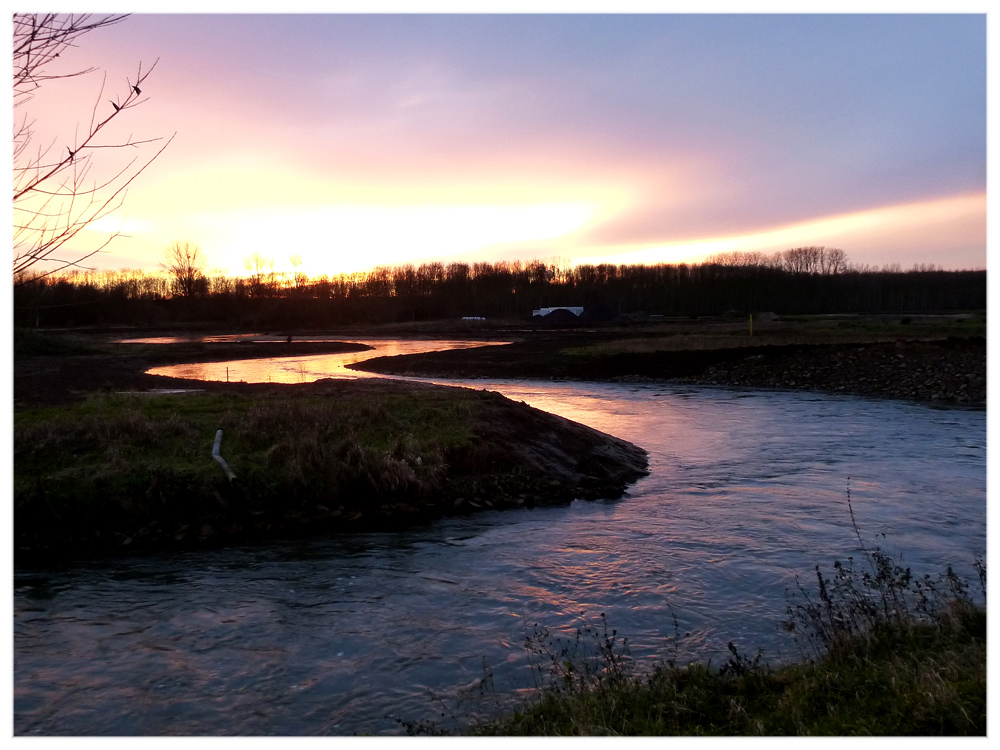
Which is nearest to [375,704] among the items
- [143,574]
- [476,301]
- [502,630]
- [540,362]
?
[502,630]

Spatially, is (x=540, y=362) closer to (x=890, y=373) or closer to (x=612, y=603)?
(x=890, y=373)

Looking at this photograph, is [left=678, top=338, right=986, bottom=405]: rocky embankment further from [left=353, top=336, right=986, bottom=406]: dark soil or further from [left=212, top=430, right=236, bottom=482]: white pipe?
[left=212, top=430, right=236, bottom=482]: white pipe

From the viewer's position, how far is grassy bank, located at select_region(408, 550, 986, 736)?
5.16m

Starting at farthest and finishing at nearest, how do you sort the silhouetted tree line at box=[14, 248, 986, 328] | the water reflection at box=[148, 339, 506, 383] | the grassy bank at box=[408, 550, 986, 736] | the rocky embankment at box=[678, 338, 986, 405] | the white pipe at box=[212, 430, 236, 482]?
the silhouetted tree line at box=[14, 248, 986, 328], the water reflection at box=[148, 339, 506, 383], the rocky embankment at box=[678, 338, 986, 405], the white pipe at box=[212, 430, 236, 482], the grassy bank at box=[408, 550, 986, 736]

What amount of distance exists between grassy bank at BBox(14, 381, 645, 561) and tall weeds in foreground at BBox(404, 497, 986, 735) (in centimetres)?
627

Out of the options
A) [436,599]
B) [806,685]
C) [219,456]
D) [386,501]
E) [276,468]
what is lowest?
[436,599]

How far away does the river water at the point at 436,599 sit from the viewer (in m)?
7.07

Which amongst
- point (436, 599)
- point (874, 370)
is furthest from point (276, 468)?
point (874, 370)

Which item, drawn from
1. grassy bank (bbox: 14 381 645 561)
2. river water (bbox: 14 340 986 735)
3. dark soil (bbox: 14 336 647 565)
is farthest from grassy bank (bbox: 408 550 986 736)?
grassy bank (bbox: 14 381 645 561)

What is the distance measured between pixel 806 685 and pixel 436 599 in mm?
4854

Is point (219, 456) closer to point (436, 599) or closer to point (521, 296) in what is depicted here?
point (436, 599)

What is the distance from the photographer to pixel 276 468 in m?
14.0

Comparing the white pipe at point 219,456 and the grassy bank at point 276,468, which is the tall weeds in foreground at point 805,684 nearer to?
the grassy bank at point 276,468

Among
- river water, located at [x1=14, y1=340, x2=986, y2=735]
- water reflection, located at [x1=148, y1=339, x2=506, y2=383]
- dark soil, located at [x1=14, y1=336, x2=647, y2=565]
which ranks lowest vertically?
river water, located at [x1=14, y1=340, x2=986, y2=735]
